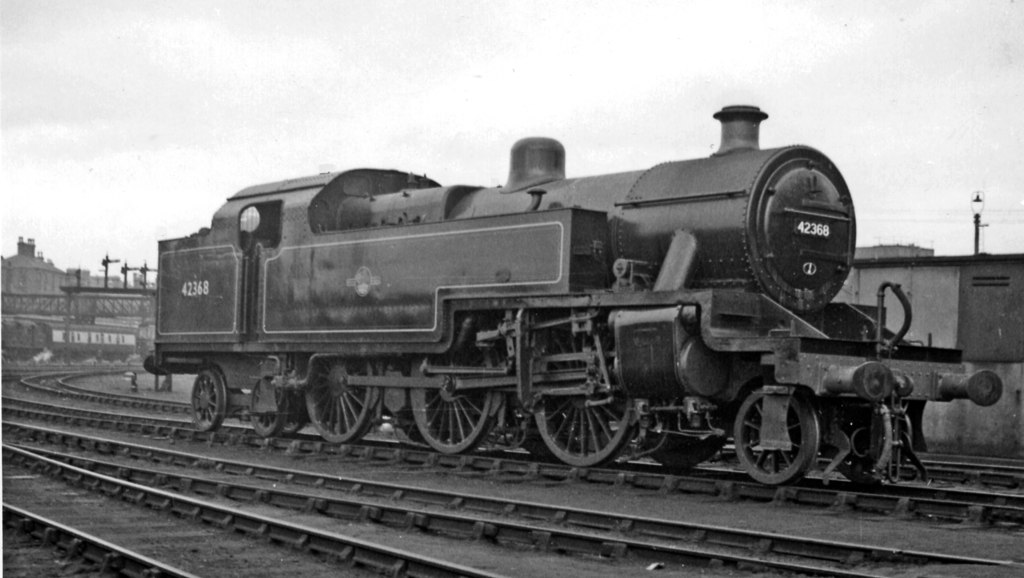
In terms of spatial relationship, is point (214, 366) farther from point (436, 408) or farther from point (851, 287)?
point (851, 287)

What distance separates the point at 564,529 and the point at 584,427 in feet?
10.6

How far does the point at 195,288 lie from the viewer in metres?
15.5

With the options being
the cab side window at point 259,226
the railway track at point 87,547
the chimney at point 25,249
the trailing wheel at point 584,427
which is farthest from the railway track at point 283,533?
the chimney at point 25,249

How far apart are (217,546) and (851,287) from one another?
11.5 m

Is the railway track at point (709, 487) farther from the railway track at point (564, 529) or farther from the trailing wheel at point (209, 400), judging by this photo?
the railway track at point (564, 529)

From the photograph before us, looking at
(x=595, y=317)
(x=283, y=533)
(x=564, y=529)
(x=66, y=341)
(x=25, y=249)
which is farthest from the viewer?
(x=25, y=249)

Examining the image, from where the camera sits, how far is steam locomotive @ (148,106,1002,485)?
9.34 metres

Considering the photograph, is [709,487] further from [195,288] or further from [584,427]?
[195,288]

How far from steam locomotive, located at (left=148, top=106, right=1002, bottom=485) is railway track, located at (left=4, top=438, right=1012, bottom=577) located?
183 centimetres

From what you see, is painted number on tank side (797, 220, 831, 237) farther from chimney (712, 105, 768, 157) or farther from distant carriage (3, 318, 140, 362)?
Answer: distant carriage (3, 318, 140, 362)

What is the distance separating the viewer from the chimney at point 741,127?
10.3 meters

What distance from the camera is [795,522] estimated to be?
808cm

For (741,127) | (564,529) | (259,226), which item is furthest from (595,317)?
(259,226)

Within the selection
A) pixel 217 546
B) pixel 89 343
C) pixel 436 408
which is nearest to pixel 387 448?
pixel 436 408
